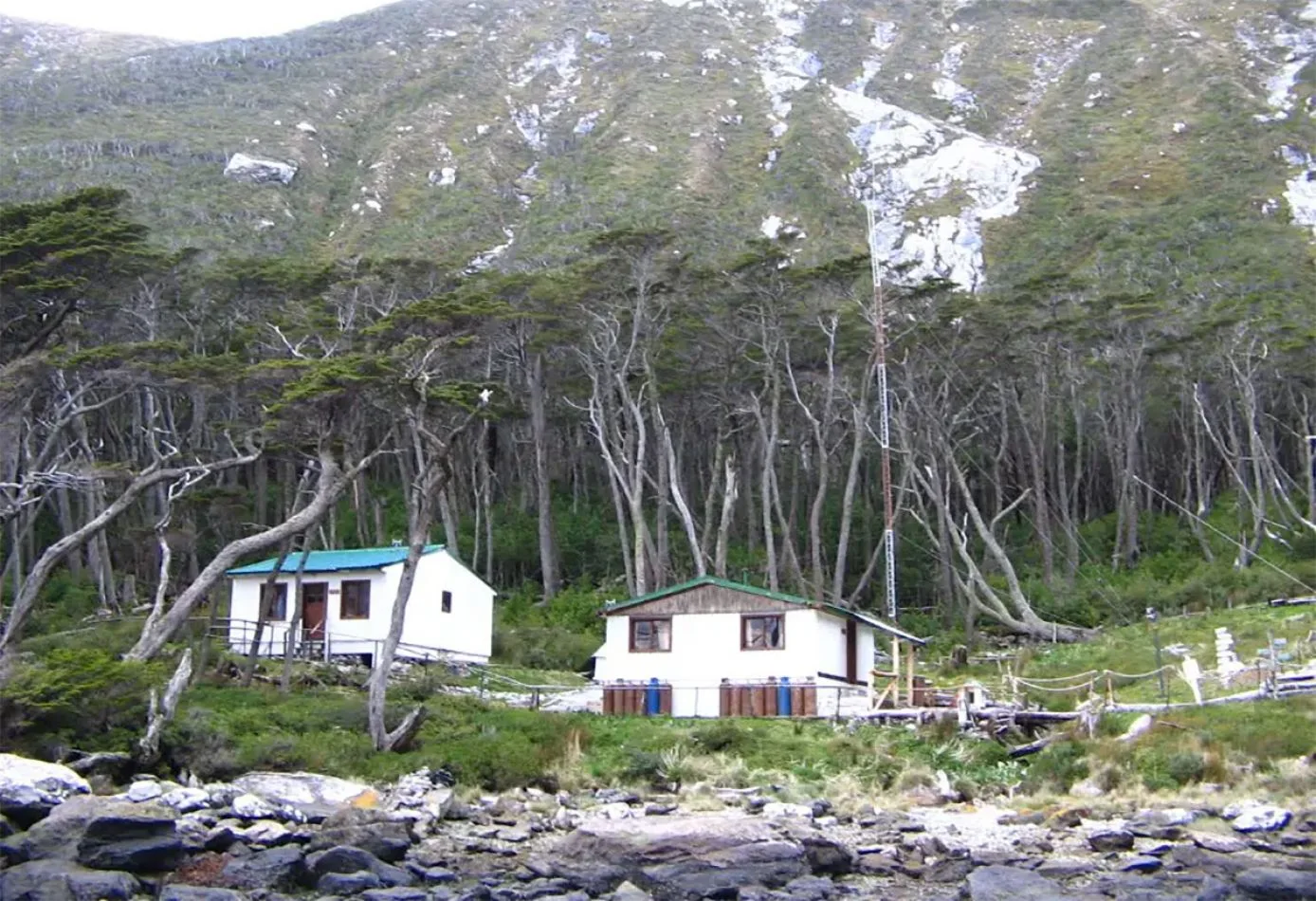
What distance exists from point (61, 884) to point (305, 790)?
632 centimetres

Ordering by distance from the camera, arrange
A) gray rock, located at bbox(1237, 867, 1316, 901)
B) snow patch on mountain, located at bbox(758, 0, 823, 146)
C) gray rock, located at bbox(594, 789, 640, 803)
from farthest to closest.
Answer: snow patch on mountain, located at bbox(758, 0, 823, 146), gray rock, located at bbox(594, 789, 640, 803), gray rock, located at bbox(1237, 867, 1316, 901)

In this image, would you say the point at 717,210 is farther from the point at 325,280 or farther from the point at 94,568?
the point at 94,568

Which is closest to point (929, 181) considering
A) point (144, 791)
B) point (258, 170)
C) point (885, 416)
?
point (258, 170)

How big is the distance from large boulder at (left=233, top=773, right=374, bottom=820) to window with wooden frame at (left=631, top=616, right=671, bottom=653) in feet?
35.6

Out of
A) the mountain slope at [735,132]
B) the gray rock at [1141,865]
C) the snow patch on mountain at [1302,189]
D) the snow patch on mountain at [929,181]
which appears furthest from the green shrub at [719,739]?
the snow patch on mountain at [1302,189]

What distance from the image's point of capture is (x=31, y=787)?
19.2m

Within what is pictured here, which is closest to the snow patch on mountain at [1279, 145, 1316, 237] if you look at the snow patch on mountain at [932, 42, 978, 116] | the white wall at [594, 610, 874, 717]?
the snow patch on mountain at [932, 42, 978, 116]

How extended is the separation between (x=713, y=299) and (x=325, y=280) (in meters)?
11.8

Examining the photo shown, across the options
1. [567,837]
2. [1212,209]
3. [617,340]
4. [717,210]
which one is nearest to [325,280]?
[617,340]

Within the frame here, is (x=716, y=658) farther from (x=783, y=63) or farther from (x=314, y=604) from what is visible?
(x=783, y=63)

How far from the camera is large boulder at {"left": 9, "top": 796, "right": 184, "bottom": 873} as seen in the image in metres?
16.8

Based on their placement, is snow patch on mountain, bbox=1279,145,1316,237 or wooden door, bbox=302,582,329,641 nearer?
wooden door, bbox=302,582,329,641

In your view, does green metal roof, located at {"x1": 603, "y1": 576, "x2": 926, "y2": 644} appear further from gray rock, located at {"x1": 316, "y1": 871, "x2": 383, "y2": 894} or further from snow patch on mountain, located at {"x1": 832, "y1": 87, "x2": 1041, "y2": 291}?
snow patch on mountain, located at {"x1": 832, "y1": 87, "x2": 1041, "y2": 291}

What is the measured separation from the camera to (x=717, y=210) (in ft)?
273
